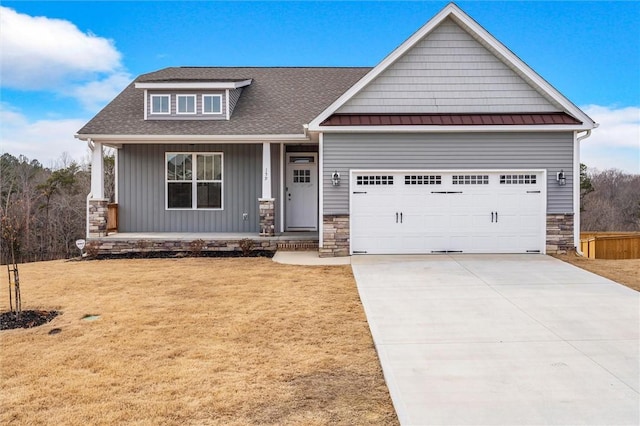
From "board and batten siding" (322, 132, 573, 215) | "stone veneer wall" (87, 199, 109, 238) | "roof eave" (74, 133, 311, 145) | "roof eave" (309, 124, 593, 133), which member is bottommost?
"stone veneer wall" (87, 199, 109, 238)

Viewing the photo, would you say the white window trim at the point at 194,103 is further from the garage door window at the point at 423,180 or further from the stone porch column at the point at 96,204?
the garage door window at the point at 423,180

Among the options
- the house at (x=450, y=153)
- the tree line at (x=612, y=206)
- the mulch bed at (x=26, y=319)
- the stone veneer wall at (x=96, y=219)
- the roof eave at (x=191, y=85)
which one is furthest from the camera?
the tree line at (x=612, y=206)

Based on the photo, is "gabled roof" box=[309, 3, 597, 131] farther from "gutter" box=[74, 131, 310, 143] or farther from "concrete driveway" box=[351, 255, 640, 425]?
"concrete driveway" box=[351, 255, 640, 425]

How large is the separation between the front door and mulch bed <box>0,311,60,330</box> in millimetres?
8424

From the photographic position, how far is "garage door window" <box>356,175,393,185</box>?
11609mm

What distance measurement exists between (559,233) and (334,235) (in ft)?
18.4

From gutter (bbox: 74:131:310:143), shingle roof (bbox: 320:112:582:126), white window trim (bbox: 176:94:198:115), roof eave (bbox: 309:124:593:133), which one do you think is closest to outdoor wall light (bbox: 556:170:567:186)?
roof eave (bbox: 309:124:593:133)

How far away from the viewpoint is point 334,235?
11.6 metres

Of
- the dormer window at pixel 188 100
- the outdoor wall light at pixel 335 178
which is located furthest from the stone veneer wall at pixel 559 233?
the dormer window at pixel 188 100

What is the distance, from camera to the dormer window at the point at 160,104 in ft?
46.2

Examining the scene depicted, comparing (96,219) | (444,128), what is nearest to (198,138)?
(96,219)

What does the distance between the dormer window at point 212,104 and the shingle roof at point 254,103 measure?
1.48 ft

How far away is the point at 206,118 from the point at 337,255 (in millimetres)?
6036

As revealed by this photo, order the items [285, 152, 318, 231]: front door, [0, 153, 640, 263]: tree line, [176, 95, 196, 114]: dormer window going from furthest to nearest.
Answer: [0, 153, 640, 263]: tree line, [285, 152, 318, 231]: front door, [176, 95, 196, 114]: dormer window
